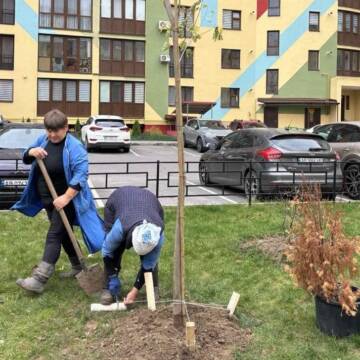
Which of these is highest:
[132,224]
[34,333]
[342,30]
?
[342,30]

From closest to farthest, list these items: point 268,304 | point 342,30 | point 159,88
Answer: point 268,304
point 159,88
point 342,30

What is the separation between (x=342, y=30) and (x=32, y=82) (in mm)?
24240

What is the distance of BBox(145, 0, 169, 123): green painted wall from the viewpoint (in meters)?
39.4

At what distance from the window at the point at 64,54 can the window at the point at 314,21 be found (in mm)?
16975

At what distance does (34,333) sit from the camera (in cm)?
462

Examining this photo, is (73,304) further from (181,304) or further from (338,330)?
(338,330)

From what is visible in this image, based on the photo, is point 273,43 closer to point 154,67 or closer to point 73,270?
point 154,67

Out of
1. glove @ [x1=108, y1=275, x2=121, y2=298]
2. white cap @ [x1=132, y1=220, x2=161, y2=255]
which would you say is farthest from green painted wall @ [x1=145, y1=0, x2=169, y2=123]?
white cap @ [x1=132, y1=220, x2=161, y2=255]

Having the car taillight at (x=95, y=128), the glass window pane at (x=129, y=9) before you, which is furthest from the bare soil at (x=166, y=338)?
the glass window pane at (x=129, y=9)

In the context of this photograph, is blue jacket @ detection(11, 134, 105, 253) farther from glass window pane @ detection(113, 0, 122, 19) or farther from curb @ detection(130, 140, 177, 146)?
glass window pane @ detection(113, 0, 122, 19)

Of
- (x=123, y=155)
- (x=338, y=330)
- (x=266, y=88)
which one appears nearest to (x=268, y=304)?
(x=338, y=330)

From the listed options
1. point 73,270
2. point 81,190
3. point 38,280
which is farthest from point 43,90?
Result: point 38,280

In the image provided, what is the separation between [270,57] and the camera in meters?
43.5

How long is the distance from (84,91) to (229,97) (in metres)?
10.6
